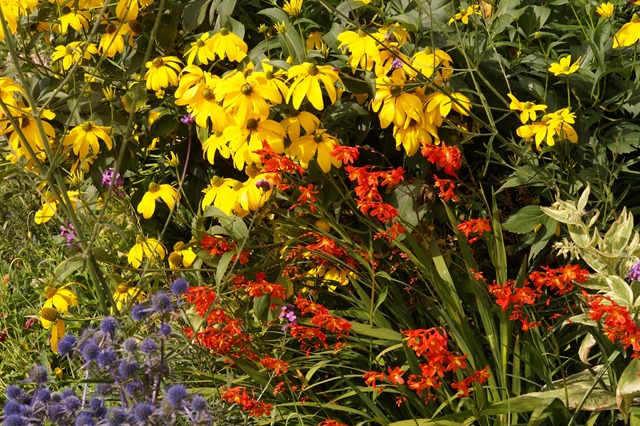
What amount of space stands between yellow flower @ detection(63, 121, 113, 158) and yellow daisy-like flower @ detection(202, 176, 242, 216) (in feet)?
1.06

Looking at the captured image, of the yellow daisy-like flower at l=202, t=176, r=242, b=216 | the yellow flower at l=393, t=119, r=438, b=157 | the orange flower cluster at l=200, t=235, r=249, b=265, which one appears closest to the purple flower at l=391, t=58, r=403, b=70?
the yellow flower at l=393, t=119, r=438, b=157

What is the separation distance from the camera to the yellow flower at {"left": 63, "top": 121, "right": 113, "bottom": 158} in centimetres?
249

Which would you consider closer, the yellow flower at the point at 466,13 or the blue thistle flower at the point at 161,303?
the blue thistle flower at the point at 161,303

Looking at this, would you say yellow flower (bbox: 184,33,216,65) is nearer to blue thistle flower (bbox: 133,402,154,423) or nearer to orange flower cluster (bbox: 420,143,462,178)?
orange flower cluster (bbox: 420,143,462,178)

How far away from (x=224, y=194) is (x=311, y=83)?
37 centimetres

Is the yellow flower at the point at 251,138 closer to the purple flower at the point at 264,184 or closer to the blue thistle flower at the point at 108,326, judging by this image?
the purple flower at the point at 264,184

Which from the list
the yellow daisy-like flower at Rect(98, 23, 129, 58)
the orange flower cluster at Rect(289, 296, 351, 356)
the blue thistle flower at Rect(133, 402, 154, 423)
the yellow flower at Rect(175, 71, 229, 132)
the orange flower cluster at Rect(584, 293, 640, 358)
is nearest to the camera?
the blue thistle flower at Rect(133, 402, 154, 423)

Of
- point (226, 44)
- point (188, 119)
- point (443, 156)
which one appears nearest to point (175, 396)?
point (443, 156)

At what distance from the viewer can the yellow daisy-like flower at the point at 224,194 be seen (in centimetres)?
234

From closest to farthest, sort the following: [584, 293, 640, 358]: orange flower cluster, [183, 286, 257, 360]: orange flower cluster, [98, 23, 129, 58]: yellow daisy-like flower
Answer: [584, 293, 640, 358]: orange flower cluster, [183, 286, 257, 360]: orange flower cluster, [98, 23, 129, 58]: yellow daisy-like flower

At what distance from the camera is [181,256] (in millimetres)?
2602

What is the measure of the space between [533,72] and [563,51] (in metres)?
0.29

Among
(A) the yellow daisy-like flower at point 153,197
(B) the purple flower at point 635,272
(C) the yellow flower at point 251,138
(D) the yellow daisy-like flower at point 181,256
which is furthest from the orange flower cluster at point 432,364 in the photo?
(A) the yellow daisy-like flower at point 153,197

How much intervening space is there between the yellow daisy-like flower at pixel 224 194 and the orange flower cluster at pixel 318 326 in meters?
0.29
